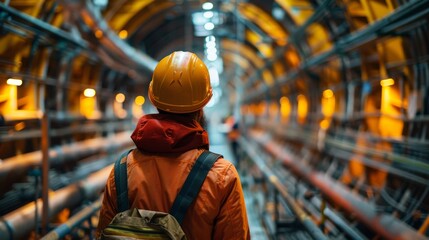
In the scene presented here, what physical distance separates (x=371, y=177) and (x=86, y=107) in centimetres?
556

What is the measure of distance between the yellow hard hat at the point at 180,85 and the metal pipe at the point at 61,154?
7.00ft

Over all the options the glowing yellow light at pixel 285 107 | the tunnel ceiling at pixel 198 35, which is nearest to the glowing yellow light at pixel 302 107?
the tunnel ceiling at pixel 198 35

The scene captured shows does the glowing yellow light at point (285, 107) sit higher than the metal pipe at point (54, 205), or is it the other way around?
the glowing yellow light at point (285, 107)

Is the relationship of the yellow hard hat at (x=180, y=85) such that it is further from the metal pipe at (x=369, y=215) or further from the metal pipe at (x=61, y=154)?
the metal pipe at (x=369, y=215)

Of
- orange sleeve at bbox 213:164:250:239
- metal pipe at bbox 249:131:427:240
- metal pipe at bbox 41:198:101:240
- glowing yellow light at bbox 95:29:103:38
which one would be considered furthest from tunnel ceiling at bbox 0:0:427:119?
orange sleeve at bbox 213:164:250:239

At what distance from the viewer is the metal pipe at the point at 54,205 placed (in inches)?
137

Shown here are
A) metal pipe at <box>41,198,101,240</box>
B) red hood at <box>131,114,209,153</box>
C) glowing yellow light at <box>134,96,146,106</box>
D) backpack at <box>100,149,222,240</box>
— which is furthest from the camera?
glowing yellow light at <box>134,96,146,106</box>

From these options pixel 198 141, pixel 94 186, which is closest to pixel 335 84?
pixel 94 186

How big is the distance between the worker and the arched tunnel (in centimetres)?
104

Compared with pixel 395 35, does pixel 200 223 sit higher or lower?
A: lower

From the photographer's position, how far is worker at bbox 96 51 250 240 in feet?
5.34

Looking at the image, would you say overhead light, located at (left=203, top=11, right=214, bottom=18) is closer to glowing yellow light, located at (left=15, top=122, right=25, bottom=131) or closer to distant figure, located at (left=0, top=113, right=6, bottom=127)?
glowing yellow light, located at (left=15, top=122, right=25, bottom=131)

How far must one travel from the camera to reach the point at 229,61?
2189 cm

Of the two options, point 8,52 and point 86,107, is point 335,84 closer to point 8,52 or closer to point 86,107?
point 86,107
